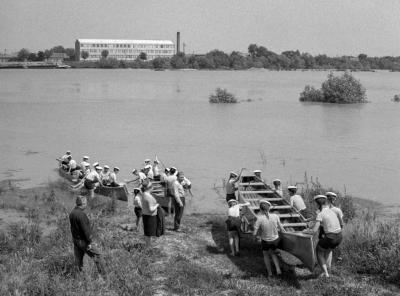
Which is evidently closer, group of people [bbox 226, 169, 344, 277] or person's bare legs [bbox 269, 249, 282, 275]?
group of people [bbox 226, 169, 344, 277]

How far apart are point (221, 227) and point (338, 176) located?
42.1ft

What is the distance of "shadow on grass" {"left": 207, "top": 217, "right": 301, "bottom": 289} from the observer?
422 inches

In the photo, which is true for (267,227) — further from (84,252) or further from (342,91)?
(342,91)

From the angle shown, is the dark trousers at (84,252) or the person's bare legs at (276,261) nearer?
the dark trousers at (84,252)

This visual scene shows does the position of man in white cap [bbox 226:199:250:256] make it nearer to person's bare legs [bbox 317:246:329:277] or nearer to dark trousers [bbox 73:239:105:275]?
person's bare legs [bbox 317:246:329:277]

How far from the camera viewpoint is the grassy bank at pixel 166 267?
32.1ft

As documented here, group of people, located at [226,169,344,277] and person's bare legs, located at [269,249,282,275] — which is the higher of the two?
group of people, located at [226,169,344,277]

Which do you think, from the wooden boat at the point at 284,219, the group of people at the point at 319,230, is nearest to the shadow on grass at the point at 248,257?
the group of people at the point at 319,230

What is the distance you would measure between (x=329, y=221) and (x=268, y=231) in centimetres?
115

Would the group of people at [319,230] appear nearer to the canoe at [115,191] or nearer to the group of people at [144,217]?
the group of people at [144,217]

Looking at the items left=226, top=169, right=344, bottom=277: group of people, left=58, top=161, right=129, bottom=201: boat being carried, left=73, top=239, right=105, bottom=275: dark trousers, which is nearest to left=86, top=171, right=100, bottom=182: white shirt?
left=58, top=161, right=129, bottom=201: boat being carried

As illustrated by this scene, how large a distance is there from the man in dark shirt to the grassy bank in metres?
0.20

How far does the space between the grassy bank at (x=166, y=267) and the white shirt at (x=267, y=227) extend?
2.61 ft

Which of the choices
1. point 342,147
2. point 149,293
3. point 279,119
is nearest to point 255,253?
point 149,293
